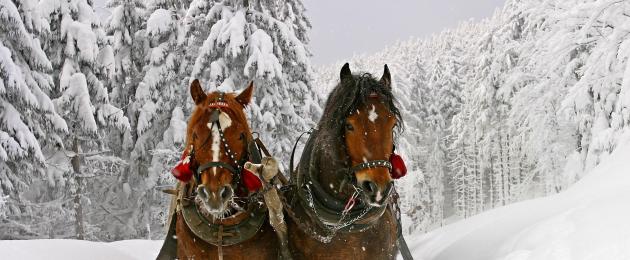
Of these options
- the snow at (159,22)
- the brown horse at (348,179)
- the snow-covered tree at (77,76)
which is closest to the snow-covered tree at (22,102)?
the snow-covered tree at (77,76)

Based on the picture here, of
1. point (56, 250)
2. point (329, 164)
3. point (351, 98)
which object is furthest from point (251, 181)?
point (56, 250)

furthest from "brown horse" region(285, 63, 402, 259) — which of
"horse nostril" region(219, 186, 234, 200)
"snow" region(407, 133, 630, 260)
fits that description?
"snow" region(407, 133, 630, 260)

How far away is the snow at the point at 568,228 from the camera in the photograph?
158 inches

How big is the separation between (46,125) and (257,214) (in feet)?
42.4

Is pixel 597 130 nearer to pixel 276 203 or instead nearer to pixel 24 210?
pixel 276 203

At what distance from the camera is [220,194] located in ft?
12.2

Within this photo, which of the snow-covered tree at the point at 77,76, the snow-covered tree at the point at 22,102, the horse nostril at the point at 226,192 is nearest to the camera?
the horse nostril at the point at 226,192

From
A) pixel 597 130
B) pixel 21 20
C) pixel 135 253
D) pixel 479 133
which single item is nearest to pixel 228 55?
pixel 21 20

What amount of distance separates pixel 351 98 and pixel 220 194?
122 centimetres

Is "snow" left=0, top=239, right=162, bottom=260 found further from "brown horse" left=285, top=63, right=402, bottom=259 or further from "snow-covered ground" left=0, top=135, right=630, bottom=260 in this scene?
"brown horse" left=285, top=63, right=402, bottom=259

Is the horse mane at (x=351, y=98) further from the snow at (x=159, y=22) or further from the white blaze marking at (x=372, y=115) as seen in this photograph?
the snow at (x=159, y=22)

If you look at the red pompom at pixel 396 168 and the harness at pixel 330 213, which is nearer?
the red pompom at pixel 396 168

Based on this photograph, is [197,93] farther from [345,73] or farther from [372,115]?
[372,115]

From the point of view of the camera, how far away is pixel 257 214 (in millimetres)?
4496
